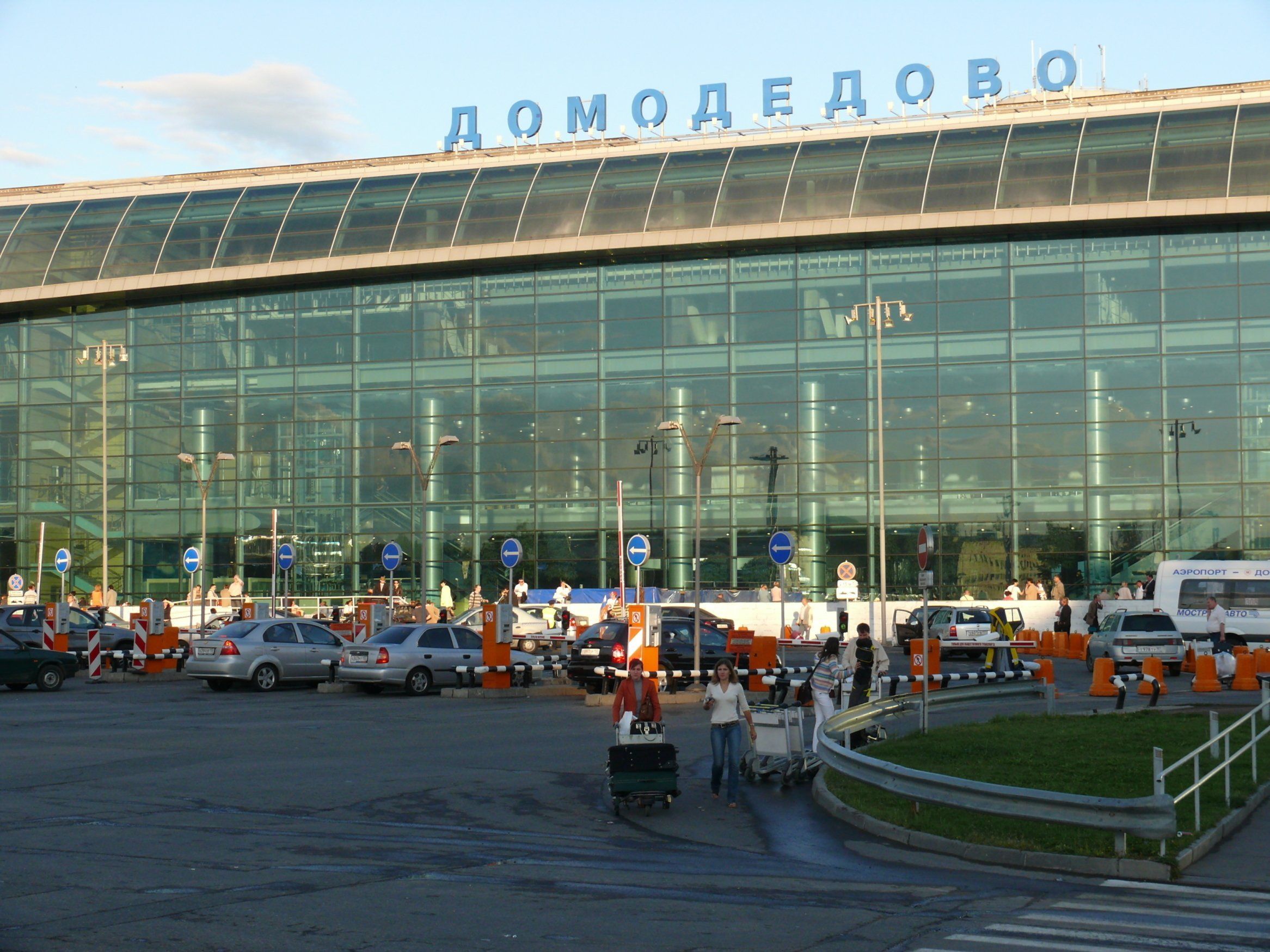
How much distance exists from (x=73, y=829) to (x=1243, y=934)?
351 inches

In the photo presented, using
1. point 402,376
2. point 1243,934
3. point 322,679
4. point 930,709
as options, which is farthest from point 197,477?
point 1243,934

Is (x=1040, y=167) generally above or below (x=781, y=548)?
above

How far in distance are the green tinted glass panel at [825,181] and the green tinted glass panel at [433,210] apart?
13.3 m

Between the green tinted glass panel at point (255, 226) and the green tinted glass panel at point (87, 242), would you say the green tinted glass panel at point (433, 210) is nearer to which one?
the green tinted glass panel at point (255, 226)

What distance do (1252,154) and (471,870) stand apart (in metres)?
48.5

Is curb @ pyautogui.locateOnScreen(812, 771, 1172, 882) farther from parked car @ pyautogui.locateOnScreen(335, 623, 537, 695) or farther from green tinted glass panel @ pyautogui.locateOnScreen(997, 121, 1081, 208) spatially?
green tinted glass panel @ pyautogui.locateOnScreen(997, 121, 1081, 208)

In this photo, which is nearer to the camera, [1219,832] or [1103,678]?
[1219,832]

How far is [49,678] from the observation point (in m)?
31.4

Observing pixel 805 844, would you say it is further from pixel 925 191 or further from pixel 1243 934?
pixel 925 191

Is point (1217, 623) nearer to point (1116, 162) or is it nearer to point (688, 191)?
point (1116, 162)

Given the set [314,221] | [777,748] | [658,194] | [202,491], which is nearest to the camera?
[777,748]

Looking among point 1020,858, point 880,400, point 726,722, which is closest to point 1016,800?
point 1020,858

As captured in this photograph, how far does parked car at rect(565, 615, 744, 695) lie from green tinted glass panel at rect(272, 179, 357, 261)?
1304 inches

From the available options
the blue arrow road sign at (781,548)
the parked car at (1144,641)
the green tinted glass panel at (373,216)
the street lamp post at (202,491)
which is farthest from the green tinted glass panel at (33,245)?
the parked car at (1144,641)
